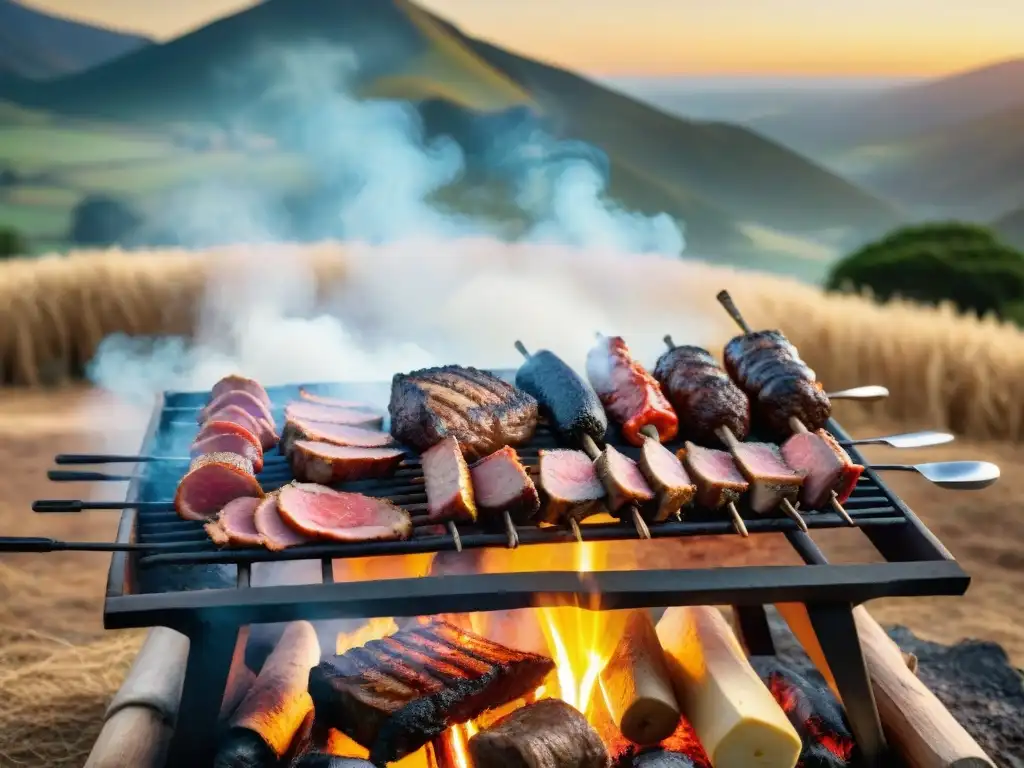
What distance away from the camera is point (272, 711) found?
307 cm

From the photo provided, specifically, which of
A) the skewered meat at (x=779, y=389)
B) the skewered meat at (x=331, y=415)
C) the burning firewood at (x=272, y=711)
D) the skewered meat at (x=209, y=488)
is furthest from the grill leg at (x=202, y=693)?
the skewered meat at (x=779, y=389)

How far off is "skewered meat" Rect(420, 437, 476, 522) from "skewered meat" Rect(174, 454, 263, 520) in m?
0.59

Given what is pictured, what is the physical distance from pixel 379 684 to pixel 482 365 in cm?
522

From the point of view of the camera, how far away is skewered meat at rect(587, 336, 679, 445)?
140 inches

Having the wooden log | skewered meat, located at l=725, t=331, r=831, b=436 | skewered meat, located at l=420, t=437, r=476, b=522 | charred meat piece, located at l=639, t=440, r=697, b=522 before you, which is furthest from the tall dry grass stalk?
skewered meat, located at l=420, t=437, r=476, b=522

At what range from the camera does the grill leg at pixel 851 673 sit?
9.24ft

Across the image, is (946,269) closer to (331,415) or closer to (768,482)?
(768,482)

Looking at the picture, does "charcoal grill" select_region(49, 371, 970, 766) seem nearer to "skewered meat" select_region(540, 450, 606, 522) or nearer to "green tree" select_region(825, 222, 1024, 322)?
"skewered meat" select_region(540, 450, 606, 522)

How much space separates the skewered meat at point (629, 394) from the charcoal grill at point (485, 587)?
568 millimetres

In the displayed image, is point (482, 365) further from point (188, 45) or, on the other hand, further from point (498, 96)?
point (188, 45)

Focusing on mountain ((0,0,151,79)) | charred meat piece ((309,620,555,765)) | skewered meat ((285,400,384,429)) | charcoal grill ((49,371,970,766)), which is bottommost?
charred meat piece ((309,620,555,765))

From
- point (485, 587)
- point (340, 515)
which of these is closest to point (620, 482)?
point (485, 587)

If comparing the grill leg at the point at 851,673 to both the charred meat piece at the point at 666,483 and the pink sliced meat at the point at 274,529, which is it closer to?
the charred meat piece at the point at 666,483

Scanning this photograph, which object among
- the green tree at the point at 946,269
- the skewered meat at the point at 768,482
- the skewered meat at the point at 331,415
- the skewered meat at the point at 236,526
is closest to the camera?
the skewered meat at the point at 236,526
